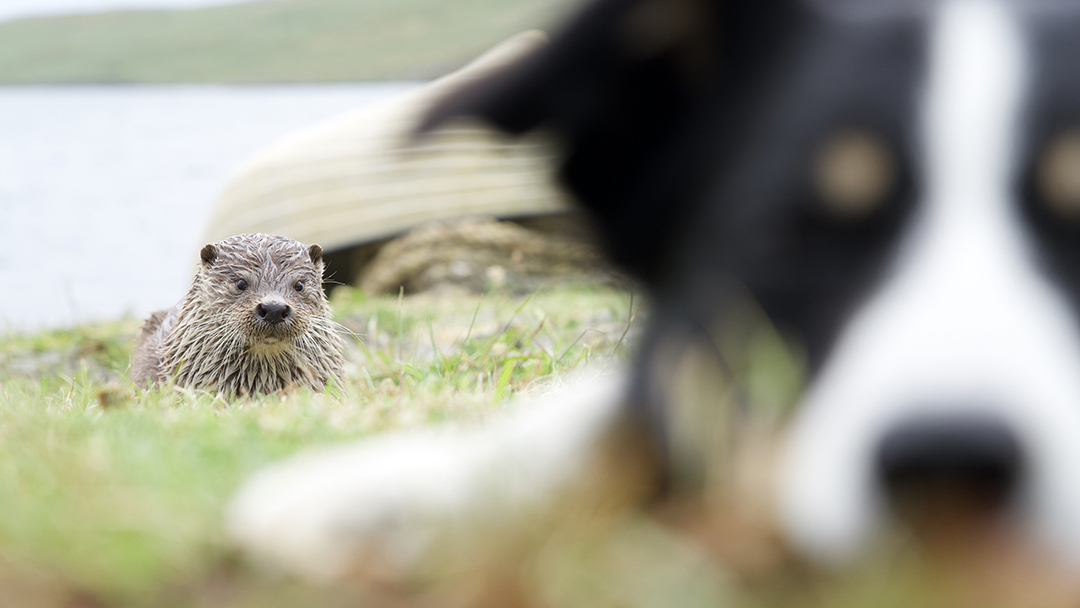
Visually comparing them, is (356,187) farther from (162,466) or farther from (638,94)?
(162,466)

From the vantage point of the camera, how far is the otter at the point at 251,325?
318cm

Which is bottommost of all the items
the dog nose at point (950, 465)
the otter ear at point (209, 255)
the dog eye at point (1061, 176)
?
the otter ear at point (209, 255)

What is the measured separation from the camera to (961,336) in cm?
123

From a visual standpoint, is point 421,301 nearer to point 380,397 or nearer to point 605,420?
point 380,397

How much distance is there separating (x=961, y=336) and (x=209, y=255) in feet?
9.20

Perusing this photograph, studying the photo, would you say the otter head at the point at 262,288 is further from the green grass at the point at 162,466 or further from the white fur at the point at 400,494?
the white fur at the point at 400,494

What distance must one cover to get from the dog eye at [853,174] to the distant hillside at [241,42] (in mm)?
30563

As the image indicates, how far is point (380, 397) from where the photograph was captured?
8.13ft

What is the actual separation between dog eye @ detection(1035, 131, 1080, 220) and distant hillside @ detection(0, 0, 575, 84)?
101ft

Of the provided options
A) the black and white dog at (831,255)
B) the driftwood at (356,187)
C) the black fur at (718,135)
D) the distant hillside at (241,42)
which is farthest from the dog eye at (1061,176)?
the distant hillside at (241,42)

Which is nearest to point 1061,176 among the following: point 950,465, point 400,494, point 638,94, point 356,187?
point 950,465

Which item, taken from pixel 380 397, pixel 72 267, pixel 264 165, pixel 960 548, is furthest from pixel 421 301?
pixel 960 548

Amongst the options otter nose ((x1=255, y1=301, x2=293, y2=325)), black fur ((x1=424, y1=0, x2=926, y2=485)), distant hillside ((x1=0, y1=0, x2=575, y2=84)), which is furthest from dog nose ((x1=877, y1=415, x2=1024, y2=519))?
distant hillside ((x1=0, y1=0, x2=575, y2=84))

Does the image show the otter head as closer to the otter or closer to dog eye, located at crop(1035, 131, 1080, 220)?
the otter
